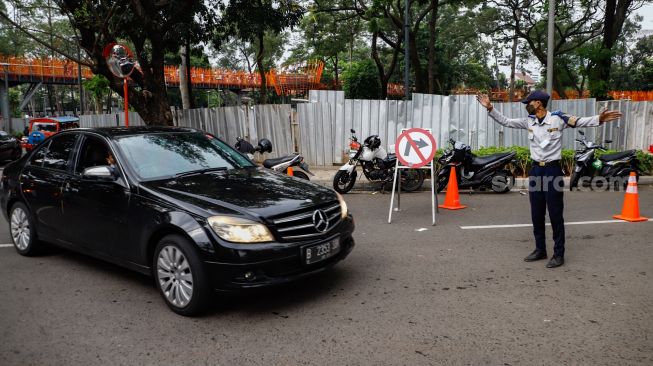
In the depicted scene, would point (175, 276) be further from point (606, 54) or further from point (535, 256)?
point (606, 54)

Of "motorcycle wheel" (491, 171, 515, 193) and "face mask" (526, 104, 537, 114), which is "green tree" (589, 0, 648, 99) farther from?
"face mask" (526, 104, 537, 114)

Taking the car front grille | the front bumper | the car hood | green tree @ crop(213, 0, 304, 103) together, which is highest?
green tree @ crop(213, 0, 304, 103)

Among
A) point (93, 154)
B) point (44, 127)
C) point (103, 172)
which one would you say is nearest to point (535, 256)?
point (103, 172)

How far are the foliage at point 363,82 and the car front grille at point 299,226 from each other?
28.3 m

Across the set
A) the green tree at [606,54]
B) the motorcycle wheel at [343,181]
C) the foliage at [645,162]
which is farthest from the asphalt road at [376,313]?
the green tree at [606,54]

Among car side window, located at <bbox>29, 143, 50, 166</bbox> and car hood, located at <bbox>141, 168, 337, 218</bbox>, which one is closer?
car hood, located at <bbox>141, 168, 337, 218</bbox>

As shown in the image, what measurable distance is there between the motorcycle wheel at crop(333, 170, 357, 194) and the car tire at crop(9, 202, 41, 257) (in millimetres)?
5856

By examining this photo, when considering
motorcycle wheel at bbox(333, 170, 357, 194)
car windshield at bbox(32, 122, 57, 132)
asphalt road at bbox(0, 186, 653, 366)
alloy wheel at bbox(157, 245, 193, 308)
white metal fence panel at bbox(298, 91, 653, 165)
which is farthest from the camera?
car windshield at bbox(32, 122, 57, 132)

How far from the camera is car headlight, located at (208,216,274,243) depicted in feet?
13.3

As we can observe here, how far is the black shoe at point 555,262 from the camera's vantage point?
17.7 feet

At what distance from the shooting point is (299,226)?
4312 mm

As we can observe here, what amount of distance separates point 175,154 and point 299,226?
5.71ft

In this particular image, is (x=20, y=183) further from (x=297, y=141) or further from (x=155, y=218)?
(x=297, y=141)

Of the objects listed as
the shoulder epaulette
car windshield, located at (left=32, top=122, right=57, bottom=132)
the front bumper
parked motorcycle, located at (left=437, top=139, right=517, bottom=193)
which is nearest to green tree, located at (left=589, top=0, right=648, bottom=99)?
parked motorcycle, located at (left=437, top=139, right=517, bottom=193)
